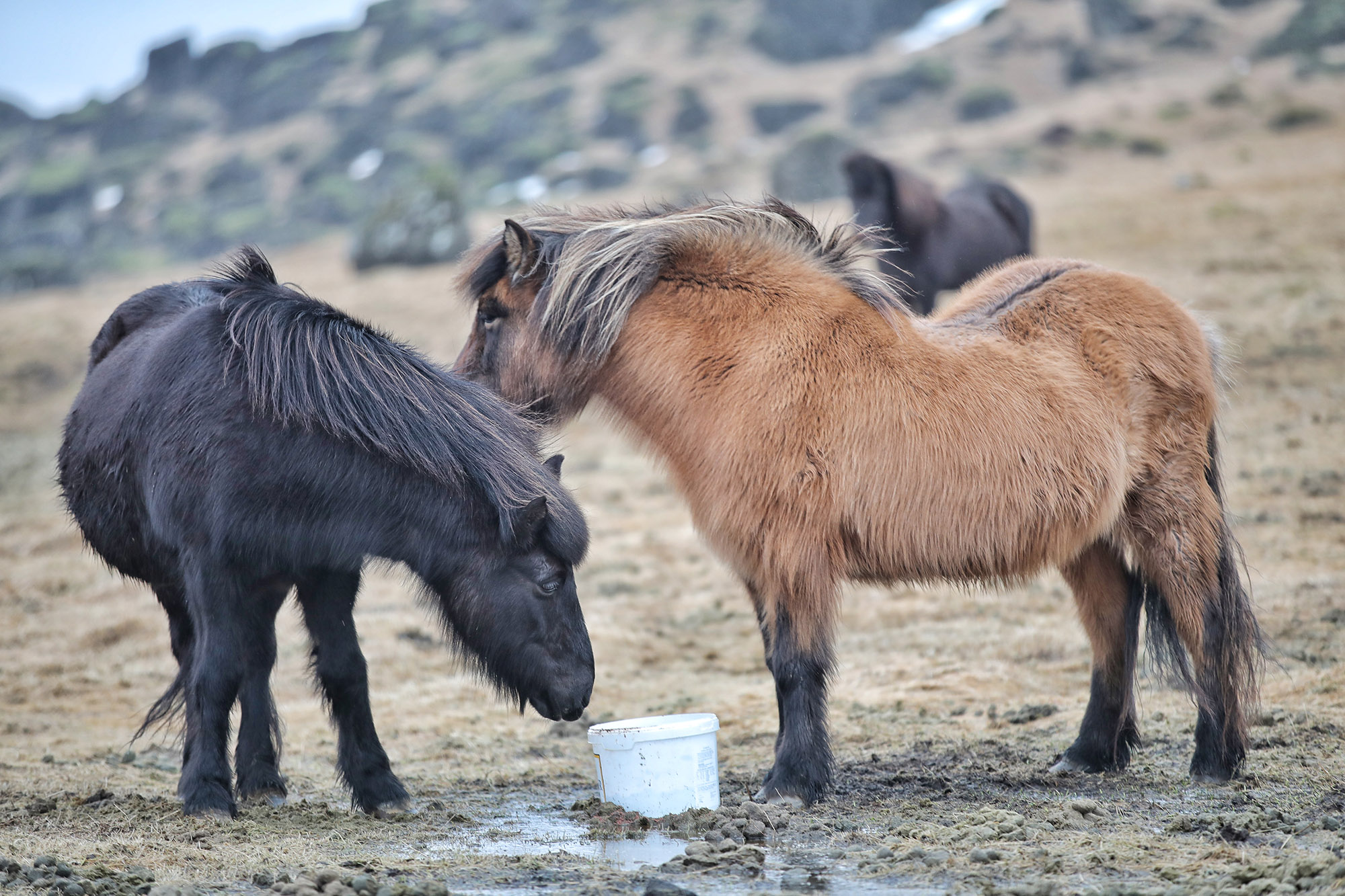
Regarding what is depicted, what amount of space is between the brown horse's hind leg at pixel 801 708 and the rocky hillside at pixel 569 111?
18457mm

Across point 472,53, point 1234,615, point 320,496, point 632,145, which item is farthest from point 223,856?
point 472,53

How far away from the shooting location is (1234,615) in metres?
4.16

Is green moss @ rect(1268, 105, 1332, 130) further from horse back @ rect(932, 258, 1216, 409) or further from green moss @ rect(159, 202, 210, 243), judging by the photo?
green moss @ rect(159, 202, 210, 243)

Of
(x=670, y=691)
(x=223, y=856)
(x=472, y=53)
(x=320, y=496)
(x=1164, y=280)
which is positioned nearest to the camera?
(x=223, y=856)

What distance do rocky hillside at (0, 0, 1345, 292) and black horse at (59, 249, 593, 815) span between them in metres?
17.8

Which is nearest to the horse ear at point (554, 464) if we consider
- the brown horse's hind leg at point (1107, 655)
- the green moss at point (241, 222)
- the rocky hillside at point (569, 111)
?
the brown horse's hind leg at point (1107, 655)

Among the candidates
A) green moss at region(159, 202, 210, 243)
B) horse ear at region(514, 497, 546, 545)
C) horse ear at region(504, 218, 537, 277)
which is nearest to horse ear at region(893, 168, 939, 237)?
horse ear at region(504, 218, 537, 277)

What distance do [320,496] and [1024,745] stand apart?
3061 millimetres

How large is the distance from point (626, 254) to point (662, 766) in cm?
176

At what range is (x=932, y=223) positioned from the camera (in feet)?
37.1

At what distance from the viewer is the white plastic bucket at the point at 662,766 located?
12.0ft

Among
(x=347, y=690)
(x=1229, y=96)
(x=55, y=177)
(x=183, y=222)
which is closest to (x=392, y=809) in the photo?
(x=347, y=690)

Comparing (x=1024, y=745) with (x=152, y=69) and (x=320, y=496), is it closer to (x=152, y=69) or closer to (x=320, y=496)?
(x=320, y=496)

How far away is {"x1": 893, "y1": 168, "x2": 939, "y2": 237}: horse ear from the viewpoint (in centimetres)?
1091
